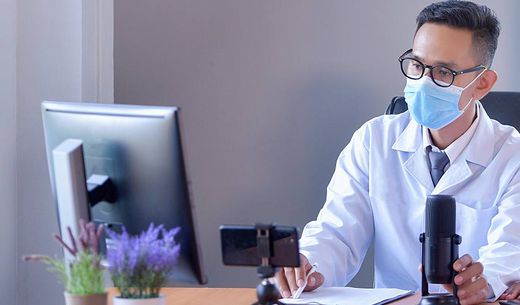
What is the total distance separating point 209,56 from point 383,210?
935 millimetres

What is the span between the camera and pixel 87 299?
4.85 ft

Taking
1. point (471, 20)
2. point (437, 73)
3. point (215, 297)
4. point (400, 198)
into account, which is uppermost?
point (471, 20)

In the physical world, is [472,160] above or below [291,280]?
above

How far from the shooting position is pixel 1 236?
2.71 meters

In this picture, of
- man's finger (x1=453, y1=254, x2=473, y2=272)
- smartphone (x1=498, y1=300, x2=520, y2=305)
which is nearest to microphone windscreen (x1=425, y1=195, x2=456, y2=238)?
man's finger (x1=453, y1=254, x2=473, y2=272)

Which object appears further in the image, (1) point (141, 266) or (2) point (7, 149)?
(2) point (7, 149)

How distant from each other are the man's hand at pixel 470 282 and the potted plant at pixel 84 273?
76cm

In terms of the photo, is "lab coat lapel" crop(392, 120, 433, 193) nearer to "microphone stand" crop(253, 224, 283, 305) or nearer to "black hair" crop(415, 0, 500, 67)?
"black hair" crop(415, 0, 500, 67)

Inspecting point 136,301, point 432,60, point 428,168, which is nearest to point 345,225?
point 428,168

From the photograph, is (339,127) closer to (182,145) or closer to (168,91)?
(168,91)

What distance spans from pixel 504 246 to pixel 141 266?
3.59 ft

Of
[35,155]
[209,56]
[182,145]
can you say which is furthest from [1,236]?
[182,145]

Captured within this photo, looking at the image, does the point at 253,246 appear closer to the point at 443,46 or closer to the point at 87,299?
the point at 87,299

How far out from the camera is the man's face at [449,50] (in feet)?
8.01
